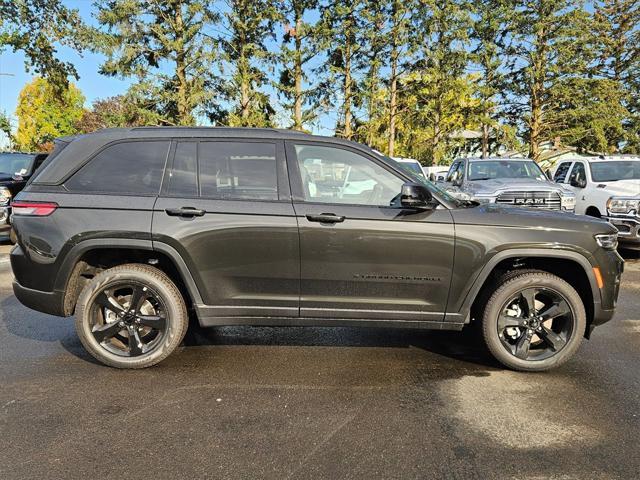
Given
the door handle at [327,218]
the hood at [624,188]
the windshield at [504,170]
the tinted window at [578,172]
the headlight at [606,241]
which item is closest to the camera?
the door handle at [327,218]

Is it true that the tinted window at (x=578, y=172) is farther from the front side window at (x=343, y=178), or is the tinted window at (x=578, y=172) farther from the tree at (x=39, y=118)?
the tree at (x=39, y=118)

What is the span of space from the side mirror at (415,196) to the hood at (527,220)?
26cm

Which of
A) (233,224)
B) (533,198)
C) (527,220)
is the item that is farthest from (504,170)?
(233,224)

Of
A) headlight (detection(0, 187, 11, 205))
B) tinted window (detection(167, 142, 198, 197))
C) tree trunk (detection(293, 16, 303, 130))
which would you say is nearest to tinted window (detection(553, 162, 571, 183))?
tinted window (detection(167, 142, 198, 197))

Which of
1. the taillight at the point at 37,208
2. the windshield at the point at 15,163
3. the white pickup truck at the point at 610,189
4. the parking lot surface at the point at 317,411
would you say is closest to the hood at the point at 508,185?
the white pickup truck at the point at 610,189

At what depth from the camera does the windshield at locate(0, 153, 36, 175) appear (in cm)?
1111

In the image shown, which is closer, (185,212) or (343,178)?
(185,212)

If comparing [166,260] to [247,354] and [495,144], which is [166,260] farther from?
[495,144]

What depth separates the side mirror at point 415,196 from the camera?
343 centimetres

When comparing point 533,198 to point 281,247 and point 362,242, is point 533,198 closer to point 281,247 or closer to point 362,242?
point 362,242

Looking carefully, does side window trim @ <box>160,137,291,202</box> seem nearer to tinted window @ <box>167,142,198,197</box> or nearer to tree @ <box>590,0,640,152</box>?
tinted window @ <box>167,142,198,197</box>

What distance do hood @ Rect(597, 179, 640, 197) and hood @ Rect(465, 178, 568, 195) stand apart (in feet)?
2.58

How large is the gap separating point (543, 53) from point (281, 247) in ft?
94.0

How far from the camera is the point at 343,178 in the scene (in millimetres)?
3730
